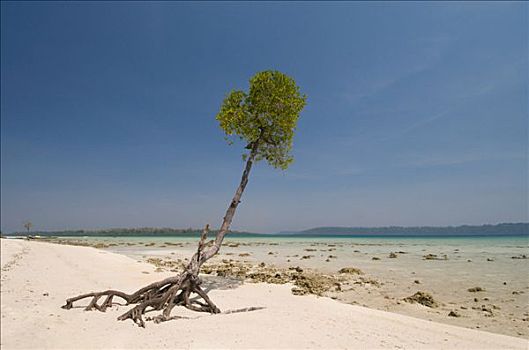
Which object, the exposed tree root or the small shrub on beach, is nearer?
the exposed tree root

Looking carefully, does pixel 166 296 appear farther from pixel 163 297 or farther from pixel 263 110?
pixel 263 110

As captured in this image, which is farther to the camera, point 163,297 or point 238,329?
point 163,297

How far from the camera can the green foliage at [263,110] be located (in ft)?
49.9

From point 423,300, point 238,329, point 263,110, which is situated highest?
point 263,110

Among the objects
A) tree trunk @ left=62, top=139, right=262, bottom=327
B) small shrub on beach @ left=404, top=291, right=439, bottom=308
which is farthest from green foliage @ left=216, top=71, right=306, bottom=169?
small shrub on beach @ left=404, top=291, right=439, bottom=308

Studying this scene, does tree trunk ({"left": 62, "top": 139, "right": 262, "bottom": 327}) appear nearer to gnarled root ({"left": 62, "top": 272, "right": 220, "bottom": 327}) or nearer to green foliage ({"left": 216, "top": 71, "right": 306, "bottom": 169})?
gnarled root ({"left": 62, "top": 272, "right": 220, "bottom": 327})

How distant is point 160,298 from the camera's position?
9.60m

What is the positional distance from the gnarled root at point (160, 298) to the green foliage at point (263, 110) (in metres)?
7.04

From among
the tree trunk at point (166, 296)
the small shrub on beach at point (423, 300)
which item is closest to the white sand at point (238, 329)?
Answer: the tree trunk at point (166, 296)

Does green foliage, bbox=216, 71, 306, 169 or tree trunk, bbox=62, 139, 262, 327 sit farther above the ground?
green foliage, bbox=216, 71, 306, 169

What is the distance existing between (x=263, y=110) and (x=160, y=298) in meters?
9.54

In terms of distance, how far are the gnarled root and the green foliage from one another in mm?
7044

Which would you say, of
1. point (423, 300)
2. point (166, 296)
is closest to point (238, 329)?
point (166, 296)

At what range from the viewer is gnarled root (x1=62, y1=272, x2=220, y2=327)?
8930 mm
